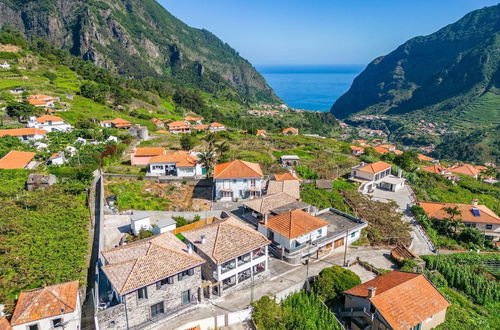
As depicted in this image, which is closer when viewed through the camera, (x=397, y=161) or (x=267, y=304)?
(x=267, y=304)

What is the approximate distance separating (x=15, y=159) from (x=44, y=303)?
2834 centimetres

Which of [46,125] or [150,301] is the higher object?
[46,125]

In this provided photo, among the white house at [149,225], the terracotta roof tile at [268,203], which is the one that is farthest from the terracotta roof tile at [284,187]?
the white house at [149,225]

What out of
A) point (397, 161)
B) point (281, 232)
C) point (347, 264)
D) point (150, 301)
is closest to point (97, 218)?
point (150, 301)

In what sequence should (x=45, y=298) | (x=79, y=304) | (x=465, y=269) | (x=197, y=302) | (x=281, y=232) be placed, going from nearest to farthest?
(x=45, y=298)
(x=79, y=304)
(x=197, y=302)
(x=281, y=232)
(x=465, y=269)

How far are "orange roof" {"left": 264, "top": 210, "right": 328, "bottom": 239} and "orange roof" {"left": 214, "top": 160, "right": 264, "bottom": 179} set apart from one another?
9.19 meters

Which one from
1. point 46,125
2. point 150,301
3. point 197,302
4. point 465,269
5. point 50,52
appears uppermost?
point 50,52

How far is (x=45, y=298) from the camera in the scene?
19.8m

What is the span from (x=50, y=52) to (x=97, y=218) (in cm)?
11200

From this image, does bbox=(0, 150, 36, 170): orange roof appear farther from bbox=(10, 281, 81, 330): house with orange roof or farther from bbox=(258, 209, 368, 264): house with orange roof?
bbox=(258, 209, 368, 264): house with orange roof

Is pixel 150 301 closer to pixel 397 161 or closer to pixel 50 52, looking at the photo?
pixel 397 161

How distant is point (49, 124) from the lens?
59.3 metres

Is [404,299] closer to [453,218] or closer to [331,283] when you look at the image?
[331,283]

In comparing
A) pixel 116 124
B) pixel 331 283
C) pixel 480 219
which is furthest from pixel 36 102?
pixel 480 219
